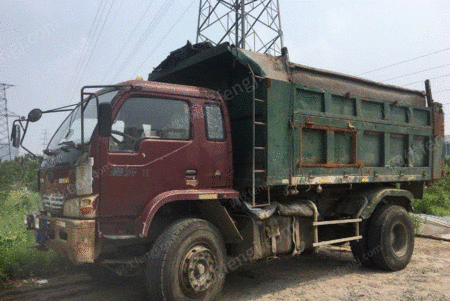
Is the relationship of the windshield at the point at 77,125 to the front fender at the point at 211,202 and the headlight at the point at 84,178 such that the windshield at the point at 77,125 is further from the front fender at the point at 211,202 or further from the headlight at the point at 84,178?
the front fender at the point at 211,202

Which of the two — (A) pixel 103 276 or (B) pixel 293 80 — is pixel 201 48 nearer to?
(B) pixel 293 80

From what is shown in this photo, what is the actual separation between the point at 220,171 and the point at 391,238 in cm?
333

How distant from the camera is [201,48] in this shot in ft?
17.4

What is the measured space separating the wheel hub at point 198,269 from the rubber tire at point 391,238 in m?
3.01

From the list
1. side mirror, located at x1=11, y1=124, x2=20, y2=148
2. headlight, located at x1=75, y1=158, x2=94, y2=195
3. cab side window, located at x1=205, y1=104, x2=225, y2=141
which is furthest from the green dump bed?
side mirror, located at x1=11, y1=124, x2=20, y2=148

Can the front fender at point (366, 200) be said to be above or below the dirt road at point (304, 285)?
above

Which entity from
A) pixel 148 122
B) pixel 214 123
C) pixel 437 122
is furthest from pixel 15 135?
pixel 437 122

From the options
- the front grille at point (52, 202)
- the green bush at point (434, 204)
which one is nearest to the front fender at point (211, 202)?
the front grille at point (52, 202)

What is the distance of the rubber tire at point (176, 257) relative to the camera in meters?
3.77

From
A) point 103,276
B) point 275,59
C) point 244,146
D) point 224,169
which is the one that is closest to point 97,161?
point 224,169

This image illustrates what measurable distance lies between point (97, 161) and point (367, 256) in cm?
445

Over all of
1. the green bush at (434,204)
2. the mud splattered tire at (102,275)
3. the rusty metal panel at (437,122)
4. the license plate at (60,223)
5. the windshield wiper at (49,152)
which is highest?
the rusty metal panel at (437,122)

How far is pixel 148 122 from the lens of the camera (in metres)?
4.13

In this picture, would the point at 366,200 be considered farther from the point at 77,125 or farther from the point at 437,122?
the point at 77,125
